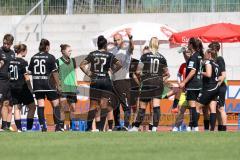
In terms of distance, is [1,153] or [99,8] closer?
[1,153]

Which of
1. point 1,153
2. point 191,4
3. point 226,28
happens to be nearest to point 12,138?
point 1,153

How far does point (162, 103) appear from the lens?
86.9 feet

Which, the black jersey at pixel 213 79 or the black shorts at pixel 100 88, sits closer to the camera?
the black jersey at pixel 213 79

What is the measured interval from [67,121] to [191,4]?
1137cm

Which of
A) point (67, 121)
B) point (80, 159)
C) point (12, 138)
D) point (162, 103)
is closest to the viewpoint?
point (80, 159)

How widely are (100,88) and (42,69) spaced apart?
1.41 meters

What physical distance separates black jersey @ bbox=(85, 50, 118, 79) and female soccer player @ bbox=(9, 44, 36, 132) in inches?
66.0

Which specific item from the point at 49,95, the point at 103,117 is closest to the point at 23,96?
the point at 49,95

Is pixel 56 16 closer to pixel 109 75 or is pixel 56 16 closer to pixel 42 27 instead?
pixel 42 27

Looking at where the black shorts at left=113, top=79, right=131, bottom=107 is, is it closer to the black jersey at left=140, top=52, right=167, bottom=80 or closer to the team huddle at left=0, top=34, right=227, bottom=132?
the team huddle at left=0, top=34, right=227, bottom=132

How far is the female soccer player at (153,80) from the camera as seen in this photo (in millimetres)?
22344

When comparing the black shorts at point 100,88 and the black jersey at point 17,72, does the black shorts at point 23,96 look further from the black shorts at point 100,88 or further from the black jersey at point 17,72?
the black shorts at point 100,88

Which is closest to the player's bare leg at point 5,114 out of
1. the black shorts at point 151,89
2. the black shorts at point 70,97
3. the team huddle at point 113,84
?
the team huddle at point 113,84

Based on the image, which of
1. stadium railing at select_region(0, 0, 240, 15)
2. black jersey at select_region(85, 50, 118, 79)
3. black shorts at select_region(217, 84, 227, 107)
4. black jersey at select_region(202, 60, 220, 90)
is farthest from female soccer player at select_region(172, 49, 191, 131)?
stadium railing at select_region(0, 0, 240, 15)
